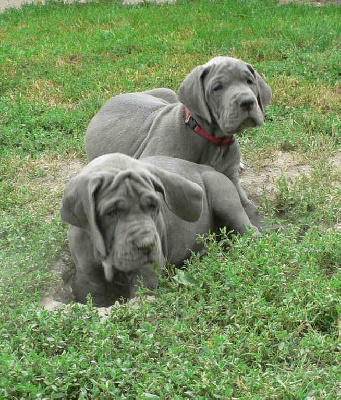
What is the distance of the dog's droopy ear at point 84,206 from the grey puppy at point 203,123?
6.31ft

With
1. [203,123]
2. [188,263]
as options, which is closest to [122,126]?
[203,123]

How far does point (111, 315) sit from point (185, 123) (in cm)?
289

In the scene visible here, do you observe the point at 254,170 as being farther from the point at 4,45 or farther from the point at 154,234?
the point at 4,45

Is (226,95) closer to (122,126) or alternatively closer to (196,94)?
(196,94)

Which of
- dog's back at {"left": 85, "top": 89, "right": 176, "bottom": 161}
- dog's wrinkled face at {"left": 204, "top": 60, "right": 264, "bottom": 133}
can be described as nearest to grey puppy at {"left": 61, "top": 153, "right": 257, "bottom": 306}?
dog's wrinkled face at {"left": 204, "top": 60, "right": 264, "bottom": 133}

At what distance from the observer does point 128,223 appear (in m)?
5.07

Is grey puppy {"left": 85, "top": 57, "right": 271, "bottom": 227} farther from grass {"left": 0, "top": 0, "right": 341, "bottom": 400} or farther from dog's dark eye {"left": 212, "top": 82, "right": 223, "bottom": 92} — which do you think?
grass {"left": 0, "top": 0, "right": 341, "bottom": 400}

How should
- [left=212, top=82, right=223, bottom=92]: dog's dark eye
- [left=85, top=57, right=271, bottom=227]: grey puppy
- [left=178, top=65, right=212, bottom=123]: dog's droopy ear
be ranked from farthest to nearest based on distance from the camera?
[left=178, top=65, right=212, bottom=123]: dog's droopy ear
[left=212, top=82, right=223, bottom=92]: dog's dark eye
[left=85, top=57, right=271, bottom=227]: grey puppy

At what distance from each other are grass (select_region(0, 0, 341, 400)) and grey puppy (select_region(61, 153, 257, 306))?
225 millimetres

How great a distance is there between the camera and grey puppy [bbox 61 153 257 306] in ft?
16.7

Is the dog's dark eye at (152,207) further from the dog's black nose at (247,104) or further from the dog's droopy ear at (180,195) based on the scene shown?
the dog's black nose at (247,104)

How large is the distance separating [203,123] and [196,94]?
285 mm

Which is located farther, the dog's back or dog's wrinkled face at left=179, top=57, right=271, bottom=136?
the dog's back

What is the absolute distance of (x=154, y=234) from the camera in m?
5.08
